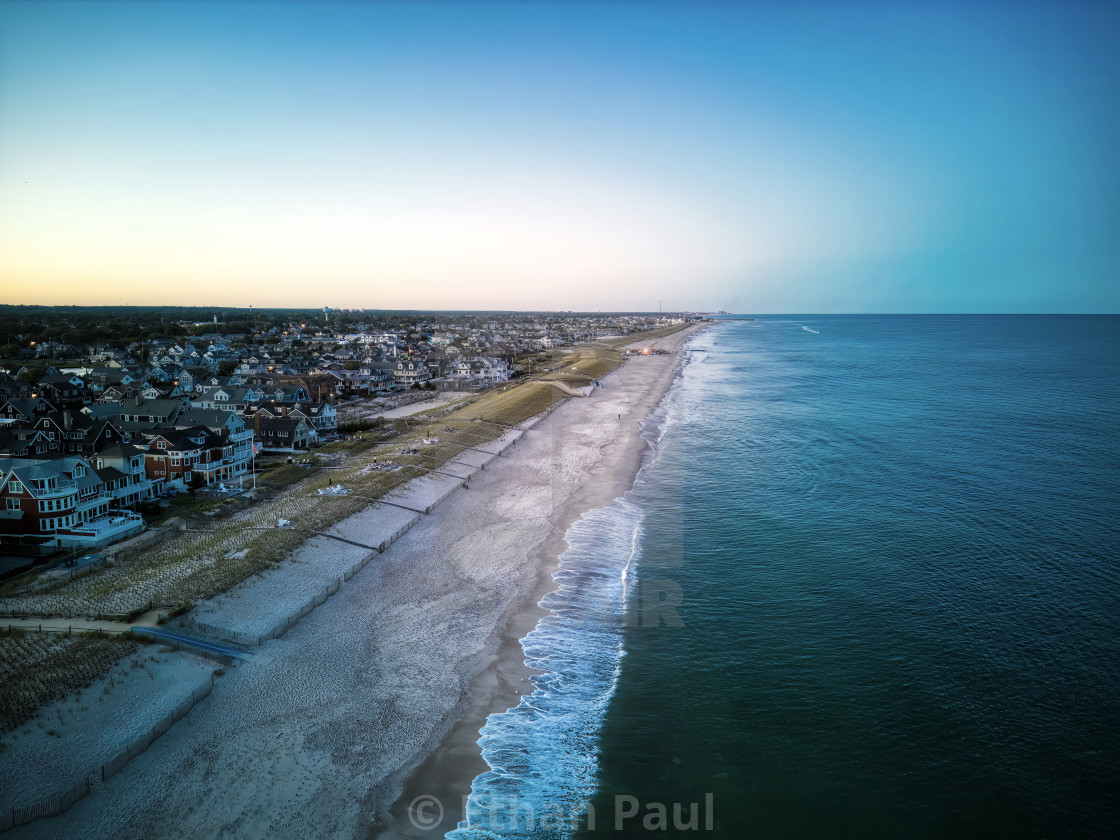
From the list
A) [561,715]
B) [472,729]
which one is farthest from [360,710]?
[561,715]

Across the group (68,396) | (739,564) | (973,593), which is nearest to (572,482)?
(739,564)

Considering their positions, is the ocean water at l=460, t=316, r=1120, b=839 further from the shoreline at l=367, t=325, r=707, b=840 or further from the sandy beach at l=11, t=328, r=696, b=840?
the sandy beach at l=11, t=328, r=696, b=840

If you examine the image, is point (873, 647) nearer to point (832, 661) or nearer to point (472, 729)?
point (832, 661)

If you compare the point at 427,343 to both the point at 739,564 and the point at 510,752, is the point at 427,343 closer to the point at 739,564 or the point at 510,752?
the point at 739,564

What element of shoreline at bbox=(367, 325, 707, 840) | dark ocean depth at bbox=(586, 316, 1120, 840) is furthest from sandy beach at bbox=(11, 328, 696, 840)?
dark ocean depth at bbox=(586, 316, 1120, 840)

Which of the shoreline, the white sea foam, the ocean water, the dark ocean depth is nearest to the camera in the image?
the shoreline

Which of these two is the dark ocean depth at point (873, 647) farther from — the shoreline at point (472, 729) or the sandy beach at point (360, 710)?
the sandy beach at point (360, 710)

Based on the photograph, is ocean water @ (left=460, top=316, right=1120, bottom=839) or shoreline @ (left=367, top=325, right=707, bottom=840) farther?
ocean water @ (left=460, top=316, right=1120, bottom=839)
